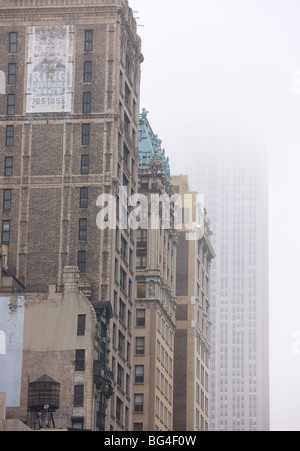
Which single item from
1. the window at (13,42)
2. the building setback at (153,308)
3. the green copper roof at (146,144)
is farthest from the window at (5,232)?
the green copper roof at (146,144)

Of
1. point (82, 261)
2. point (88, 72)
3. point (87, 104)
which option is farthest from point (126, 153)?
point (82, 261)

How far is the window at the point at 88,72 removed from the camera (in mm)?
144125

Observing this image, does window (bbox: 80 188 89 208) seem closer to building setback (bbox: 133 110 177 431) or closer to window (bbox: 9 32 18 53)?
window (bbox: 9 32 18 53)

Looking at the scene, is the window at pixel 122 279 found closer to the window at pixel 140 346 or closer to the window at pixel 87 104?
the window at pixel 87 104

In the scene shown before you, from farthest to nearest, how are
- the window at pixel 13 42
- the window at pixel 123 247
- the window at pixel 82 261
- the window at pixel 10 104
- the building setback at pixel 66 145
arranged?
the window at pixel 13 42, the window at pixel 123 247, the window at pixel 10 104, the building setback at pixel 66 145, the window at pixel 82 261

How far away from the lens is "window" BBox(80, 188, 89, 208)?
140 m

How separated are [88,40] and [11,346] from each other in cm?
4008

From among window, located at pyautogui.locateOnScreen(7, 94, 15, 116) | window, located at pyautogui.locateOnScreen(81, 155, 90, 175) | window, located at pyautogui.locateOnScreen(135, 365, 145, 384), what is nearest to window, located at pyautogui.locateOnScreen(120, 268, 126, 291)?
window, located at pyautogui.locateOnScreen(81, 155, 90, 175)

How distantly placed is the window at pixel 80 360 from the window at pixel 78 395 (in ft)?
6.13

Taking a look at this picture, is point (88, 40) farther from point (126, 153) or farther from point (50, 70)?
point (126, 153)

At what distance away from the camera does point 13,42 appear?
147 meters

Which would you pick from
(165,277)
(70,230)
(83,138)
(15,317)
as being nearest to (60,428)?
(15,317)
